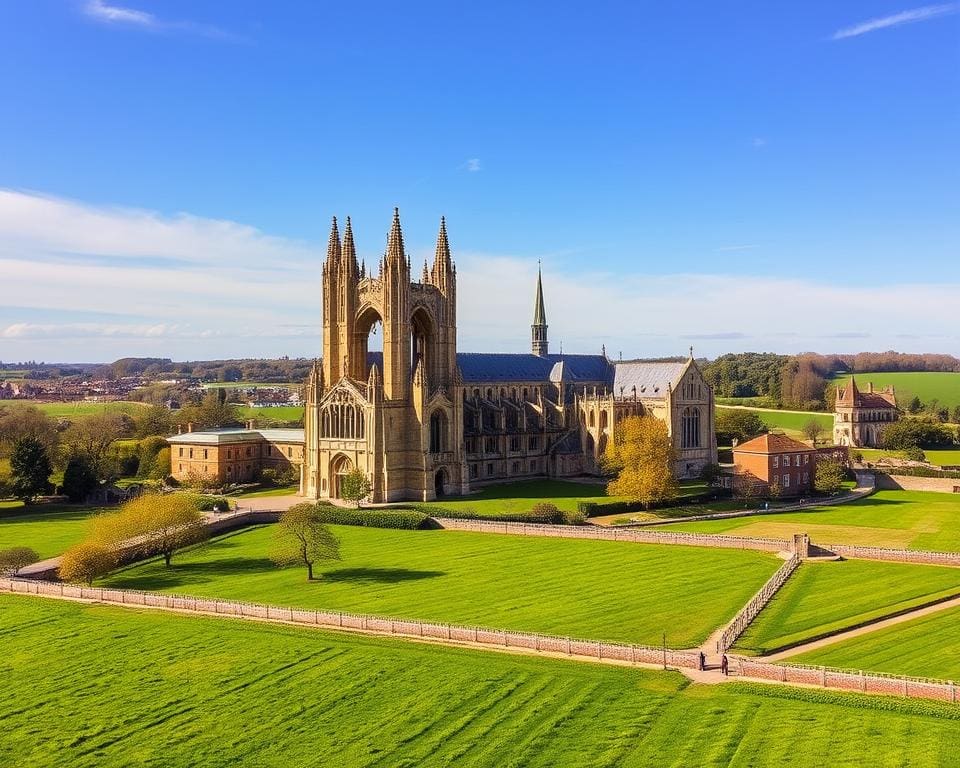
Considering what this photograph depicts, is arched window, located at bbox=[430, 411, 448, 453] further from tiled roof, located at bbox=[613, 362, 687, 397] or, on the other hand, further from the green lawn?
the green lawn

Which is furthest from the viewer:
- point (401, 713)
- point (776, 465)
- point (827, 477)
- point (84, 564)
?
point (827, 477)

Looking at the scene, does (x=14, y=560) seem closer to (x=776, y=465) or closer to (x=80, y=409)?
(x=776, y=465)

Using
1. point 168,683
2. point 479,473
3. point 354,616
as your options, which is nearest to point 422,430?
point 479,473

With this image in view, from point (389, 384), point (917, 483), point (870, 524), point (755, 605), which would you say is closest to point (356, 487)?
point (389, 384)

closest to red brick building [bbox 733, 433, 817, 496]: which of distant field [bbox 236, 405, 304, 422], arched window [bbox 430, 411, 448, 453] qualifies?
arched window [bbox 430, 411, 448, 453]

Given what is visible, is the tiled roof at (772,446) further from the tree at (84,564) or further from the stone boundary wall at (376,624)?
the tree at (84,564)

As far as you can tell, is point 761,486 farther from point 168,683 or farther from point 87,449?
point 87,449
